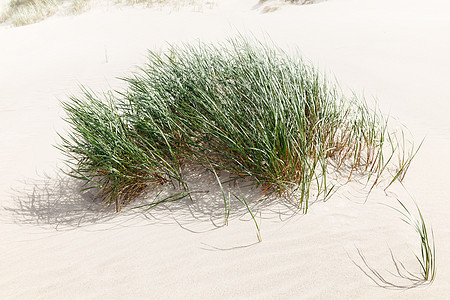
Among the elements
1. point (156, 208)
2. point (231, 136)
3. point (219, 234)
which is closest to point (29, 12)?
point (156, 208)

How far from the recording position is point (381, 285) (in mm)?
1657

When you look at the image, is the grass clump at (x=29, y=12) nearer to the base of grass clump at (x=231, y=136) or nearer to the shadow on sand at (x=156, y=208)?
the shadow on sand at (x=156, y=208)

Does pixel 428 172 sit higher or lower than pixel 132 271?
lower

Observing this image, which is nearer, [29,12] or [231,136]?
[231,136]

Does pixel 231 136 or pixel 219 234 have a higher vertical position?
pixel 231 136

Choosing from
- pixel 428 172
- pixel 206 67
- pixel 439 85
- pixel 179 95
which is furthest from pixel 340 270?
pixel 439 85

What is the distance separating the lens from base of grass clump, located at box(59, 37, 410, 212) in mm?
2316

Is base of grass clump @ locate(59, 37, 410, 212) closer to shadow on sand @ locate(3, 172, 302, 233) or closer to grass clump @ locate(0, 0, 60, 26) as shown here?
shadow on sand @ locate(3, 172, 302, 233)

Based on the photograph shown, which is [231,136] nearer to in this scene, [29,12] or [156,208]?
[156,208]

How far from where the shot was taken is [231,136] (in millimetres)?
2375

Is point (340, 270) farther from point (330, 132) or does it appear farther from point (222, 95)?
point (222, 95)

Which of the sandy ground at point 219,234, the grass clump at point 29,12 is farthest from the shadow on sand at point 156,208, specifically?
the grass clump at point 29,12

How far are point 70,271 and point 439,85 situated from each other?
4735 millimetres

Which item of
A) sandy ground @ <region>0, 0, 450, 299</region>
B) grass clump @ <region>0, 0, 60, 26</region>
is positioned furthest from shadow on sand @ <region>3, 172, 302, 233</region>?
grass clump @ <region>0, 0, 60, 26</region>
